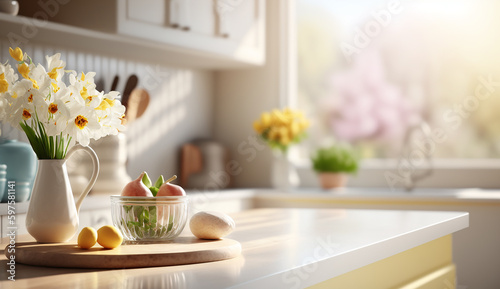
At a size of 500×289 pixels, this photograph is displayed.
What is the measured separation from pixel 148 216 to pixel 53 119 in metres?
0.28

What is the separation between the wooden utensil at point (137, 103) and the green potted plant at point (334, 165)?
1.05 meters

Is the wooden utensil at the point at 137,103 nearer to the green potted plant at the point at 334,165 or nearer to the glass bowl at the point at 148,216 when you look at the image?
the green potted plant at the point at 334,165

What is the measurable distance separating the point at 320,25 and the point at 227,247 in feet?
15.2

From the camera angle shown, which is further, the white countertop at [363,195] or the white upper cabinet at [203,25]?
the white countertop at [363,195]

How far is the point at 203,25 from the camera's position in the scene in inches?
134

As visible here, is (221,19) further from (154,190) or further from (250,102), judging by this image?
(154,190)

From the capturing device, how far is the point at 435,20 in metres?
4.46

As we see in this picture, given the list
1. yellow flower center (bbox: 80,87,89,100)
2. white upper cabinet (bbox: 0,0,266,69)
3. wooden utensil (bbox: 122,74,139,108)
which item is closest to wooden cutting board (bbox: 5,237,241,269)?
yellow flower center (bbox: 80,87,89,100)

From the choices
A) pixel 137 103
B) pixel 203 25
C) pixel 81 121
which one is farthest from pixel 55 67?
pixel 137 103

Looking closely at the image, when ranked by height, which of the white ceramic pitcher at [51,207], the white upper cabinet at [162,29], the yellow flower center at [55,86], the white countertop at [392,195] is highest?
the white upper cabinet at [162,29]

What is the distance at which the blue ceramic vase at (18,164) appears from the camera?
98.3 inches

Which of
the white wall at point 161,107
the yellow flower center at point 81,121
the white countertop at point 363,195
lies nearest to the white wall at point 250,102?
the white wall at point 161,107

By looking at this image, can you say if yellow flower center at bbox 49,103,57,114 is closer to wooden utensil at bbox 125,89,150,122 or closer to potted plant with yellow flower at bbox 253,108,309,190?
wooden utensil at bbox 125,89,150,122

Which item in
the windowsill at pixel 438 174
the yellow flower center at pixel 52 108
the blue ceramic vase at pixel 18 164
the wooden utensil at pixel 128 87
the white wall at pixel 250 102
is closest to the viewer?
the yellow flower center at pixel 52 108
